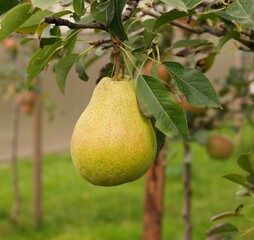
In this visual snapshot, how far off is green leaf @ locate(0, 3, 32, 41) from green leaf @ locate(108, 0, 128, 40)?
10 centimetres

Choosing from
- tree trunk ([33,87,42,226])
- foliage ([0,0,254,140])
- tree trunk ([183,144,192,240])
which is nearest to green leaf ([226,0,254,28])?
foliage ([0,0,254,140])

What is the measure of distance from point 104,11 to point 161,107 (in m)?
0.13

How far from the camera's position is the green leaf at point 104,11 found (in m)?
0.67

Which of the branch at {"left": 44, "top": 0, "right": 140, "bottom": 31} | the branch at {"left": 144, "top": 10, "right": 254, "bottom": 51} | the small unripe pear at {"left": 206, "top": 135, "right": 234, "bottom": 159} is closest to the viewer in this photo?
the branch at {"left": 44, "top": 0, "right": 140, "bottom": 31}

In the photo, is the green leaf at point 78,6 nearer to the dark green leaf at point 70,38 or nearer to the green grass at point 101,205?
the dark green leaf at point 70,38

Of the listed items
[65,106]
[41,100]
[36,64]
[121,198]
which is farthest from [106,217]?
[36,64]

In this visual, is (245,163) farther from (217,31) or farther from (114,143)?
(114,143)

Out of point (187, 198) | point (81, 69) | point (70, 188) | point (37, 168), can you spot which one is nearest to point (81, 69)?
point (81, 69)

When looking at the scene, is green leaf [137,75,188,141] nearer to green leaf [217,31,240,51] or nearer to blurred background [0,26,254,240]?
green leaf [217,31,240,51]

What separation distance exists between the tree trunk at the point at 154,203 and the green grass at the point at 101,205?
3.04 feet

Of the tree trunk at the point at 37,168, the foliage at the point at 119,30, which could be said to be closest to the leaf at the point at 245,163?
the foliage at the point at 119,30

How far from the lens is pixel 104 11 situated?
68 cm

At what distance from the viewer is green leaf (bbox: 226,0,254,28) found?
69 cm

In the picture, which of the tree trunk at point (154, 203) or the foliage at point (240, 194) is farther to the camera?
the tree trunk at point (154, 203)
